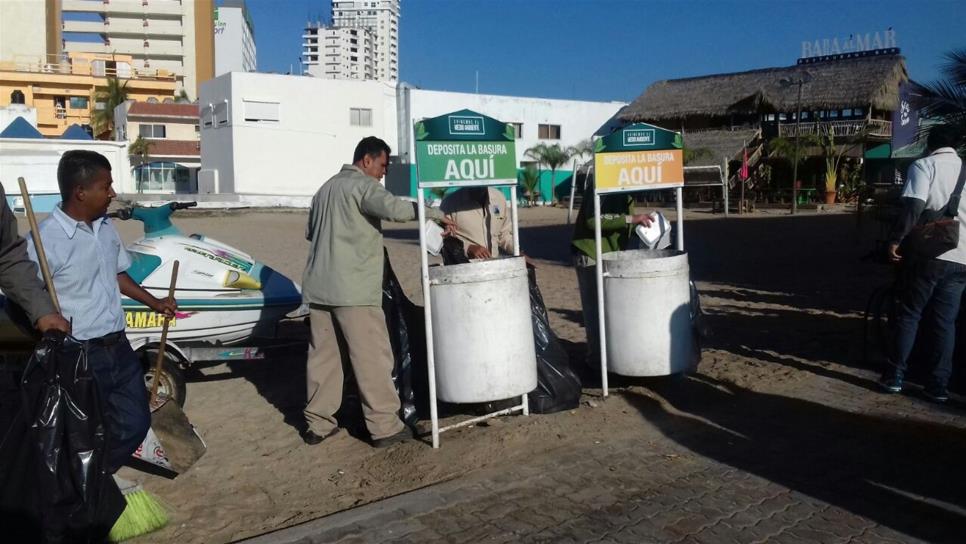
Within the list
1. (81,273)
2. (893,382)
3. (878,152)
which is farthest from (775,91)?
(81,273)

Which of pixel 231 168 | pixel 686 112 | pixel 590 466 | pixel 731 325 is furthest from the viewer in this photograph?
pixel 231 168

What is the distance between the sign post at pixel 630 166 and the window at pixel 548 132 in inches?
2029

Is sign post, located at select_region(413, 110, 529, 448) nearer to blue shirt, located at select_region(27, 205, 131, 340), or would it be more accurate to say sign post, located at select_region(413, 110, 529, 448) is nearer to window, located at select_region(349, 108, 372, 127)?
blue shirt, located at select_region(27, 205, 131, 340)

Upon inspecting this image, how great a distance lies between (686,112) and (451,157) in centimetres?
4349

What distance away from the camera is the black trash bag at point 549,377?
6109 mm

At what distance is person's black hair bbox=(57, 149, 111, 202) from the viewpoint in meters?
4.07

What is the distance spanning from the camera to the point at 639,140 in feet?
21.3

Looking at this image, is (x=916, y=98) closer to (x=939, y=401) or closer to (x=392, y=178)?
(x=939, y=401)

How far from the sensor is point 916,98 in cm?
974

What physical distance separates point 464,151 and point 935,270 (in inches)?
134

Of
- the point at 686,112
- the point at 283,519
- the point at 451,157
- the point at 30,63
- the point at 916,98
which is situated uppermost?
the point at 30,63

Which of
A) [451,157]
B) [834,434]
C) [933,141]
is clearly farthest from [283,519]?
[933,141]

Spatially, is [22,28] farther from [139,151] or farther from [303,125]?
[303,125]

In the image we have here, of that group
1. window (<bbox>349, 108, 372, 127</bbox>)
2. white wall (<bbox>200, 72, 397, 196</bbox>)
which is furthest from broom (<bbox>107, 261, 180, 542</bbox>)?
window (<bbox>349, 108, 372, 127</bbox>)
